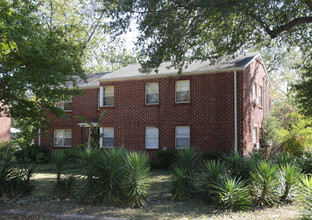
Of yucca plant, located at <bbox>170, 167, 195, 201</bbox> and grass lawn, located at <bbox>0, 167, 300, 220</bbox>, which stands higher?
yucca plant, located at <bbox>170, 167, 195, 201</bbox>

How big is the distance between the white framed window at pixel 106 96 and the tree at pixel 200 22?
24.2 feet

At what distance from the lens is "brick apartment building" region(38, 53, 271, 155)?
1744 centimetres

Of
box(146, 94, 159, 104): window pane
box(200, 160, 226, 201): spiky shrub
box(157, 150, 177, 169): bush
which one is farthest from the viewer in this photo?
box(146, 94, 159, 104): window pane

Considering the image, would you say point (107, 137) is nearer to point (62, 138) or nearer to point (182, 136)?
point (62, 138)

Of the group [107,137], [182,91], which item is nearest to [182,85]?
[182,91]

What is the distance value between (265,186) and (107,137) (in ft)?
46.5

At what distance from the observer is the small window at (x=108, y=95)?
2145 centimetres

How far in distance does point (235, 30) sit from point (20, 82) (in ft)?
30.8

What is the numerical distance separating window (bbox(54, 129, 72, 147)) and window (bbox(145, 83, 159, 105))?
7341 mm

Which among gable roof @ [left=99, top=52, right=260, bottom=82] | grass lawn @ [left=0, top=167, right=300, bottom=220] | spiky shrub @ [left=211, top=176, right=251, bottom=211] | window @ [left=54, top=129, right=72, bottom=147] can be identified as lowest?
grass lawn @ [left=0, top=167, right=300, bottom=220]

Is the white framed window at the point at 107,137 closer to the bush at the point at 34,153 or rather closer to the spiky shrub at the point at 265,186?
the bush at the point at 34,153

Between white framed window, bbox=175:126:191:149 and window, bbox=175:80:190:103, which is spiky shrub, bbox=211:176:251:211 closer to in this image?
white framed window, bbox=175:126:191:149

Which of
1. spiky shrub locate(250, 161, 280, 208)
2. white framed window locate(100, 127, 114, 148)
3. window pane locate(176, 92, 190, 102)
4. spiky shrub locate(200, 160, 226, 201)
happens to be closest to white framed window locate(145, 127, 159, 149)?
window pane locate(176, 92, 190, 102)

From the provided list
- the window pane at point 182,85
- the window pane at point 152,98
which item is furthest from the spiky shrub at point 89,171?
the window pane at point 152,98
